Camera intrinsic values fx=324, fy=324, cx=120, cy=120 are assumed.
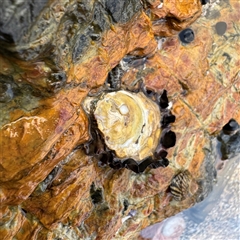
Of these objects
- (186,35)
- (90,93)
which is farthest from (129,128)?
(186,35)

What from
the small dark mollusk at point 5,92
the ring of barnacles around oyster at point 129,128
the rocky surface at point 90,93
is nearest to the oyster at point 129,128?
the ring of barnacles around oyster at point 129,128

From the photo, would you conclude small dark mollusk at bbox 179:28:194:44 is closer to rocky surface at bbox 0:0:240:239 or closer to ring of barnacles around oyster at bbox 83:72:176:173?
rocky surface at bbox 0:0:240:239

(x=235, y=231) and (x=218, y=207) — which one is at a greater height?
(x=218, y=207)

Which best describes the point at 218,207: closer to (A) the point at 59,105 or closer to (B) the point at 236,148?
(B) the point at 236,148

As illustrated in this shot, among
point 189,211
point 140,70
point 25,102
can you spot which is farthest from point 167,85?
point 189,211

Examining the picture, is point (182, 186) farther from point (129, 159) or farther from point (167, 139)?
point (129, 159)

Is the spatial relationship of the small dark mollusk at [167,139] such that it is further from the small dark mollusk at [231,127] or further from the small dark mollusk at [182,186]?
the small dark mollusk at [231,127]
